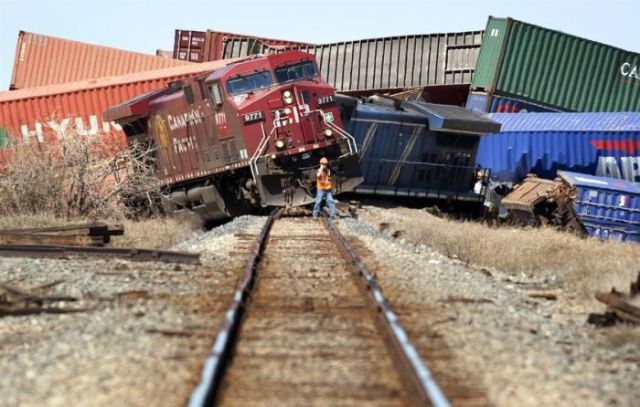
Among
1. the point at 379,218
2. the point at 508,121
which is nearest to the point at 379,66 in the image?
the point at 508,121

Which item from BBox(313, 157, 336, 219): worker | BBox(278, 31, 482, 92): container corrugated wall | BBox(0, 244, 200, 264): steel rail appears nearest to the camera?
BBox(0, 244, 200, 264): steel rail

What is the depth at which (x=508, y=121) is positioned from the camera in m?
30.5

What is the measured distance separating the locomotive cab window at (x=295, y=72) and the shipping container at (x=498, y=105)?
1336cm

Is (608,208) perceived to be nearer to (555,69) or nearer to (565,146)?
(565,146)

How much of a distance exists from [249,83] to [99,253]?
882cm

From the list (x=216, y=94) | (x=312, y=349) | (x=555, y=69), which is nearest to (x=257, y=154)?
(x=216, y=94)

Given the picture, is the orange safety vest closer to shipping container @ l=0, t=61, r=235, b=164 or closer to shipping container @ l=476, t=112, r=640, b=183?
shipping container @ l=0, t=61, r=235, b=164

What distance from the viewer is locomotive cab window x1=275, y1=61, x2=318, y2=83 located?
2062 centimetres

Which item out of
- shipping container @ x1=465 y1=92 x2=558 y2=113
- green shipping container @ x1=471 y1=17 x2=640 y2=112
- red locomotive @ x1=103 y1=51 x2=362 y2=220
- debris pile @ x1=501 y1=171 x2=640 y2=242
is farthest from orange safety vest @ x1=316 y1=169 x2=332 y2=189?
green shipping container @ x1=471 y1=17 x2=640 y2=112

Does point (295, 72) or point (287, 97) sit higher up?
point (295, 72)

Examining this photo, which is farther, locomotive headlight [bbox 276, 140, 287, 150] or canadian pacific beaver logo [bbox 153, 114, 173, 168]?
canadian pacific beaver logo [bbox 153, 114, 173, 168]

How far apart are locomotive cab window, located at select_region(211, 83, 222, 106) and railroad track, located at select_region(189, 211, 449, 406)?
1039 cm

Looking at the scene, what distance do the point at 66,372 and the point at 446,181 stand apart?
71.5 ft

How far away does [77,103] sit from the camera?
88.9 ft
